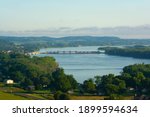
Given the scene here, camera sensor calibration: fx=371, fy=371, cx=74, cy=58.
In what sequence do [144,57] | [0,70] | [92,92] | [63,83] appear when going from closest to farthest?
[92,92], [63,83], [0,70], [144,57]

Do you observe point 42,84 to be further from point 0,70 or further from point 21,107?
point 21,107

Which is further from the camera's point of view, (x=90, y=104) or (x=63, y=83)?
(x=63, y=83)

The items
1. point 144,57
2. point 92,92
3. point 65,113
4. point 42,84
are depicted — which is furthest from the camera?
point 144,57

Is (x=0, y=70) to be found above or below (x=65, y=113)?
below

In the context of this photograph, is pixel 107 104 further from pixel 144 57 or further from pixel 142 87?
pixel 144 57

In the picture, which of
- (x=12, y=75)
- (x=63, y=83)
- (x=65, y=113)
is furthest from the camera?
(x=12, y=75)

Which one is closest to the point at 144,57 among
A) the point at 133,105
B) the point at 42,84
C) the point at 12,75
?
the point at 12,75

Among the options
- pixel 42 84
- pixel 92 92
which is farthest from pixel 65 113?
pixel 42 84

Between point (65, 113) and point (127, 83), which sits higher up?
point (65, 113)

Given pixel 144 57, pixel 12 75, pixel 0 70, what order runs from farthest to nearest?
pixel 144 57 < pixel 0 70 < pixel 12 75
